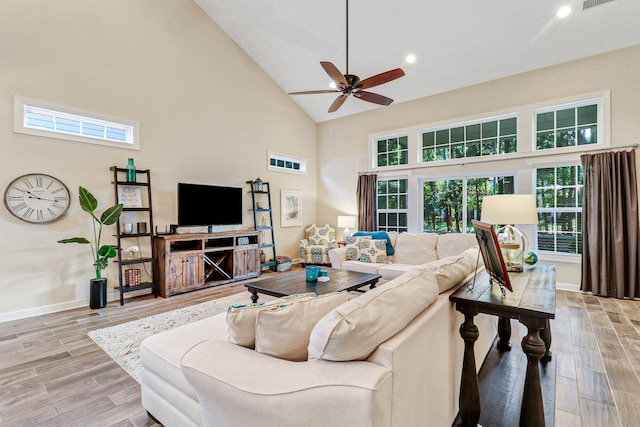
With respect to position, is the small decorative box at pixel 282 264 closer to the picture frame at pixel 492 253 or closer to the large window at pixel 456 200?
the large window at pixel 456 200

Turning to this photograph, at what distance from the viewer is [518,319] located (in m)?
1.53

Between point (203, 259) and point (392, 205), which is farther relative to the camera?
point (392, 205)

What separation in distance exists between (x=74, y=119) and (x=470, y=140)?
247 inches

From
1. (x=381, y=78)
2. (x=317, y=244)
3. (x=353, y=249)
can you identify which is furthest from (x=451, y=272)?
(x=317, y=244)

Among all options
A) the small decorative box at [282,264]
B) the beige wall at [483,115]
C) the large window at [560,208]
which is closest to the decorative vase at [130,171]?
the small decorative box at [282,264]

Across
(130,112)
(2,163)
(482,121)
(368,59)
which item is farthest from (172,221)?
(482,121)

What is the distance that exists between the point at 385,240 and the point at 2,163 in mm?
5103

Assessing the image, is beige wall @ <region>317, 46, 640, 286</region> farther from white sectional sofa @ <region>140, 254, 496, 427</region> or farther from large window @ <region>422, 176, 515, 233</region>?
white sectional sofa @ <region>140, 254, 496, 427</region>

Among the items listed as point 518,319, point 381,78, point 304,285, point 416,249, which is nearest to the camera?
point 518,319

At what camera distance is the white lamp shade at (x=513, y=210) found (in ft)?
8.80

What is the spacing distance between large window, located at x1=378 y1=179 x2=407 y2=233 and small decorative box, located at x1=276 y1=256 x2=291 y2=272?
7.28 ft

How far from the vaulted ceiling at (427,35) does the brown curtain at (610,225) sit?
5.57 feet

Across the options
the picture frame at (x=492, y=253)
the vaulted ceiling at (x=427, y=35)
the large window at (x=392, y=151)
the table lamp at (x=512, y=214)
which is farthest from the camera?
the large window at (x=392, y=151)

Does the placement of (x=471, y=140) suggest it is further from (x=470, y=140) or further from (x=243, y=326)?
(x=243, y=326)
